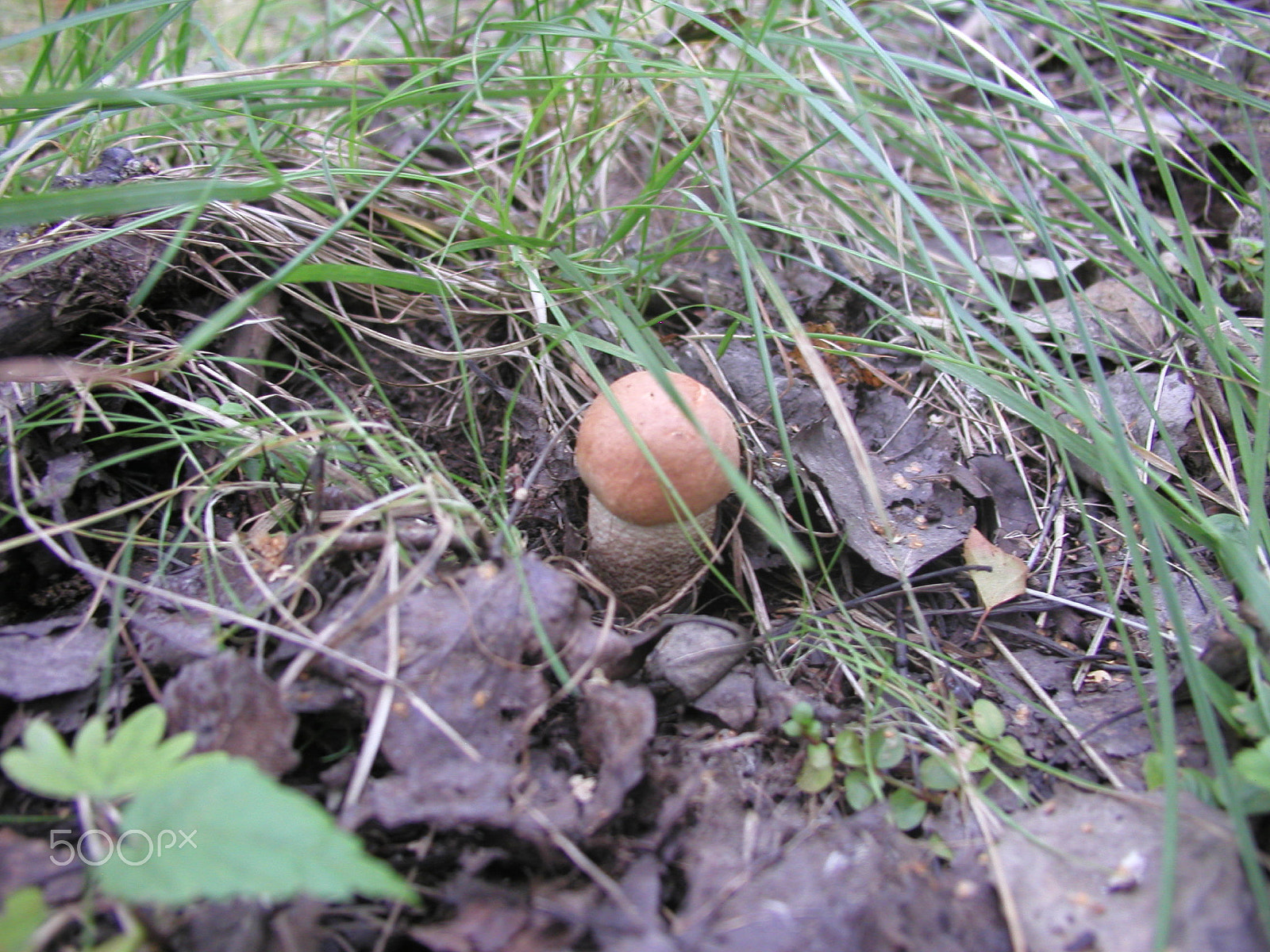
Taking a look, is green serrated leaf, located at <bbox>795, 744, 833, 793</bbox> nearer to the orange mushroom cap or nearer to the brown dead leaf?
the orange mushroom cap

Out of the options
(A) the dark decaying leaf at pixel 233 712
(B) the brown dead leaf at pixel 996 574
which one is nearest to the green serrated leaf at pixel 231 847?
(A) the dark decaying leaf at pixel 233 712

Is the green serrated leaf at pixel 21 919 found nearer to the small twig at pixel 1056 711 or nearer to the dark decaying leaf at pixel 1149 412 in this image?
the small twig at pixel 1056 711

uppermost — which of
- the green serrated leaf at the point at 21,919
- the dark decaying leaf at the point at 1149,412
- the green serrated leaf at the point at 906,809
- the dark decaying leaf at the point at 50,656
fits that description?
the dark decaying leaf at the point at 1149,412

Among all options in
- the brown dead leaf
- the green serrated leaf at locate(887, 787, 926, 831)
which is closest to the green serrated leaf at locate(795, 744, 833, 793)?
the green serrated leaf at locate(887, 787, 926, 831)

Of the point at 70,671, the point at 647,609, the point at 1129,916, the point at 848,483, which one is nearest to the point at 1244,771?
the point at 1129,916

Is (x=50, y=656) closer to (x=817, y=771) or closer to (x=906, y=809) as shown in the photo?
(x=817, y=771)

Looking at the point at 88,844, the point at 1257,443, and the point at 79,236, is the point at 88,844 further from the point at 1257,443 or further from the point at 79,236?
the point at 1257,443
